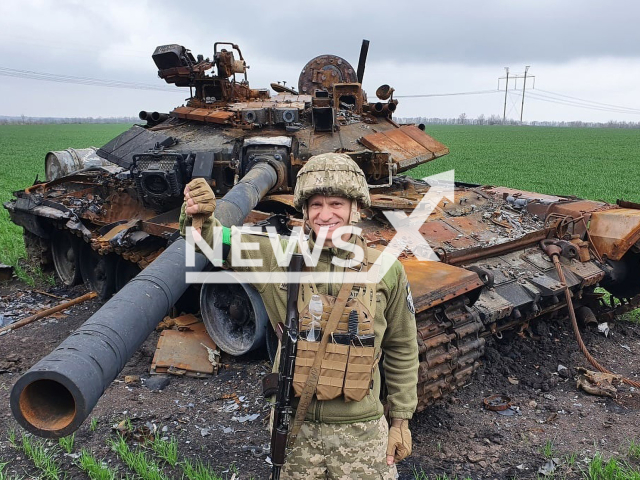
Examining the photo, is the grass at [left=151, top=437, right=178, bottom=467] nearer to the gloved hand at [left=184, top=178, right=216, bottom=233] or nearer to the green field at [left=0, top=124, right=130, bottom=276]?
the gloved hand at [left=184, top=178, right=216, bottom=233]

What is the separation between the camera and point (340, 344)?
2541 millimetres


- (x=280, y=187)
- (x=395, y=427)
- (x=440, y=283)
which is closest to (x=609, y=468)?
(x=440, y=283)

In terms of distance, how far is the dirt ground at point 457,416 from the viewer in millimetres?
4223

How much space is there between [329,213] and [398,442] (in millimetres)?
1066

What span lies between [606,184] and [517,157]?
12.8 m

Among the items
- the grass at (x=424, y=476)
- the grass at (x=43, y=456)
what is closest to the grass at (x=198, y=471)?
the grass at (x=43, y=456)

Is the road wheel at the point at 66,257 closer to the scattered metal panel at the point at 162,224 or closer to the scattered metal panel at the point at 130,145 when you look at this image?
the scattered metal panel at the point at 130,145

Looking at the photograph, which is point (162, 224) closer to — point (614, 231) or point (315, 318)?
point (315, 318)

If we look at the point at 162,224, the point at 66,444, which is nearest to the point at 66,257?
the point at 162,224

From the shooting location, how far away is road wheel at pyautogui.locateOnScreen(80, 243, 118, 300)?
297 inches

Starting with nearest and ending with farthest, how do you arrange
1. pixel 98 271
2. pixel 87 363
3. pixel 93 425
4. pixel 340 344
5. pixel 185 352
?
pixel 87 363, pixel 340 344, pixel 93 425, pixel 185 352, pixel 98 271

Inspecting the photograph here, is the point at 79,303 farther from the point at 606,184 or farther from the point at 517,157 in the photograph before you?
the point at 517,157

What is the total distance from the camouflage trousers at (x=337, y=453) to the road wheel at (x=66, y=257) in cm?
632

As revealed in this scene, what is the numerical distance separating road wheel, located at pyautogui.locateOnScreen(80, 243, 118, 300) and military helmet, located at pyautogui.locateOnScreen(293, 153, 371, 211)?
216 inches
